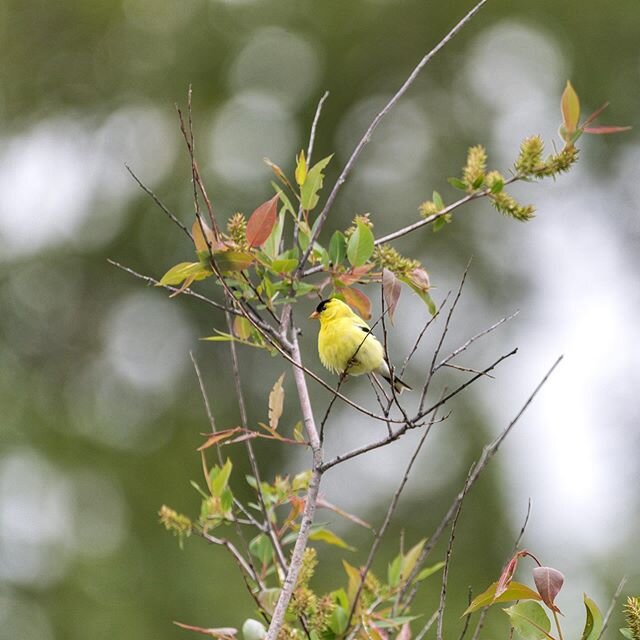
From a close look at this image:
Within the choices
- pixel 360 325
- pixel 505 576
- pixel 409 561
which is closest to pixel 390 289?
pixel 505 576

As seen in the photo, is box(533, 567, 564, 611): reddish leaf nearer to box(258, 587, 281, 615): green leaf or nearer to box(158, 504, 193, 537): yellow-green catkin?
box(258, 587, 281, 615): green leaf

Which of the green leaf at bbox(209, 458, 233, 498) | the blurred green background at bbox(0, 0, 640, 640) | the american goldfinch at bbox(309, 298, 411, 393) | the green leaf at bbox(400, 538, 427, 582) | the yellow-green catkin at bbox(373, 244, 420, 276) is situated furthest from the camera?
the blurred green background at bbox(0, 0, 640, 640)

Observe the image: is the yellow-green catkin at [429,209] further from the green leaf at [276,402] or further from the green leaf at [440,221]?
the green leaf at [276,402]

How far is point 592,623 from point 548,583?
0.09 m

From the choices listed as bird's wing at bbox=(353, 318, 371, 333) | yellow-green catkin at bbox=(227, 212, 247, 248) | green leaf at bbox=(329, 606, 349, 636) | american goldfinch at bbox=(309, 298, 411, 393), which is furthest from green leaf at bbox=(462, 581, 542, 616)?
bird's wing at bbox=(353, 318, 371, 333)

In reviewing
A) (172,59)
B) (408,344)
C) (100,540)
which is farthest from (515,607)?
(172,59)

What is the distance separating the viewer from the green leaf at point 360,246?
1.83 m

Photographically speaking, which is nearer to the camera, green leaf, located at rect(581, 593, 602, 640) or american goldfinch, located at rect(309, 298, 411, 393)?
green leaf, located at rect(581, 593, 602, 640)

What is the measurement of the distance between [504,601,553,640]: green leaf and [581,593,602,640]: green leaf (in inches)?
2.1

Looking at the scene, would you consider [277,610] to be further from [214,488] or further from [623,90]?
[623,90]

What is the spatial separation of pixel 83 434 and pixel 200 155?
2423 millimetres

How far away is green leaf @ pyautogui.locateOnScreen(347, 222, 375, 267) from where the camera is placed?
1.83 meters

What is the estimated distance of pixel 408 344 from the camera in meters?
7.64

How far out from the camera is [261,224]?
1826 mm
